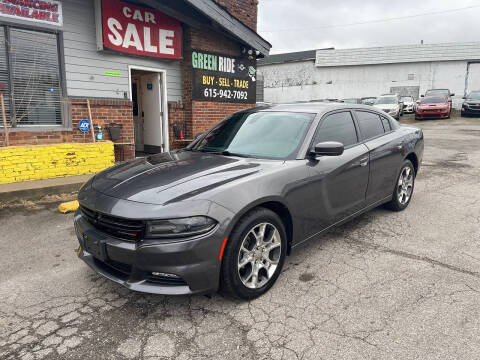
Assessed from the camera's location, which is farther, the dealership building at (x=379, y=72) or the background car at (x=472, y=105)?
the dealership building at (x=379, y=72)

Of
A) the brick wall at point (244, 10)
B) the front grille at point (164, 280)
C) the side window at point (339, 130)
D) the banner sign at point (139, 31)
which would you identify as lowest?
the front grille at point (164, 280)

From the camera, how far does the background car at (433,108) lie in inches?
803

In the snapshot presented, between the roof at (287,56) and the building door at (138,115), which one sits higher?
the roof at (287,56)

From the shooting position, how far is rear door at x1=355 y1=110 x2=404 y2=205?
4211 millimetres

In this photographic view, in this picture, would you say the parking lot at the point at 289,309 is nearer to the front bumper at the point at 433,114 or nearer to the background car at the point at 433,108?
the background car at the point at 433,108

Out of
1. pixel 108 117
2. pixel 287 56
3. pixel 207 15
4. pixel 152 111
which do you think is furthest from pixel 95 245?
pixel 287 56

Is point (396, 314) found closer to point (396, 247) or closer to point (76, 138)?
point (396, 247)

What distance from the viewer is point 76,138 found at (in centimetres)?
758

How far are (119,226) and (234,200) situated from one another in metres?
0.85

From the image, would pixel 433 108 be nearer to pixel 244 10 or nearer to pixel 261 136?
pixel 244 10

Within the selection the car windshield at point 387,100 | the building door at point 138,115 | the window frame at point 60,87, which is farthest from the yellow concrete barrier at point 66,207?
the car windshield at point 387,100

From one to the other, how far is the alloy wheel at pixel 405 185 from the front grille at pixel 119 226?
3776 millimetres

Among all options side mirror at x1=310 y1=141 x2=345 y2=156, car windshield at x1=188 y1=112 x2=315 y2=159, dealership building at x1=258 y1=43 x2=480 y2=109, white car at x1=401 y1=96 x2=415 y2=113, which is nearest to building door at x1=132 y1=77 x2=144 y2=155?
car windshield at x1=188 y1=112 x2=315 y2=159

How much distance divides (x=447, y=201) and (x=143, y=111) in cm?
776
